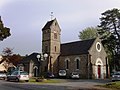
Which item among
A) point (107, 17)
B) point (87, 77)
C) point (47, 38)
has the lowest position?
point (87, 77)

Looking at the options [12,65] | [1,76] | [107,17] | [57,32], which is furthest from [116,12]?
[1,76]

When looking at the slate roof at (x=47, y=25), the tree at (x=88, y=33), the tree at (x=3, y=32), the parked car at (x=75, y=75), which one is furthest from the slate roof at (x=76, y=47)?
the tree at (x=88, y=33)

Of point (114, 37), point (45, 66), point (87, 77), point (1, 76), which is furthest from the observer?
point (114, 37)

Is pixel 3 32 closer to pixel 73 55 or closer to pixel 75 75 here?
pixel 73 55

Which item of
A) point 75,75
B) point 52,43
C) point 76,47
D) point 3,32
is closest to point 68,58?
point 76,47

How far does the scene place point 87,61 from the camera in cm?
6109

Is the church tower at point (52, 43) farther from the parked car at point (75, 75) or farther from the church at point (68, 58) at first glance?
the parked car at point (75, 75)

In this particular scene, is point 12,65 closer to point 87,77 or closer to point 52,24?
point 52,24

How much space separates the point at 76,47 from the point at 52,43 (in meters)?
6.48

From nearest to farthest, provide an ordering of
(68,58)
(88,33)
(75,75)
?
1. (75,75)
2. (68,58)
3. (88,33)

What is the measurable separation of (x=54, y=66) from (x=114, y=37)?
19511 mm

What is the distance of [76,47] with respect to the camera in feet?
218

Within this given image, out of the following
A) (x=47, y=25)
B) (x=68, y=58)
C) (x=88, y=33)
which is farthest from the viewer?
(x=88, y=33)

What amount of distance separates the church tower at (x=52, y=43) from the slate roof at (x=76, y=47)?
1930 mm
